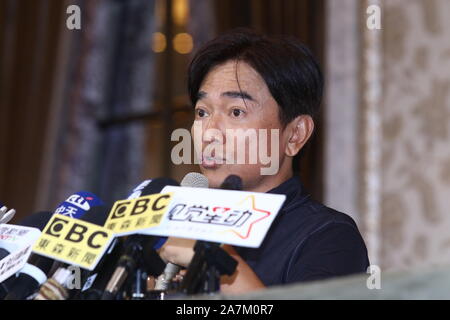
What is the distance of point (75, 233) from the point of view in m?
1.08

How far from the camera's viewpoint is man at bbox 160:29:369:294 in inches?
57.4

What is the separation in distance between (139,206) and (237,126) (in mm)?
523

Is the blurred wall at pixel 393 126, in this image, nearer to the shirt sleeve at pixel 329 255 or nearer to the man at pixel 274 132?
the man at pixel 274 132

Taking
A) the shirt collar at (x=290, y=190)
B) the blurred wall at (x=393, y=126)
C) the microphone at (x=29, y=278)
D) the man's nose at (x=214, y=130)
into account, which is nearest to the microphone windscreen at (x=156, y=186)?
the microphone at (x=29, y=278)

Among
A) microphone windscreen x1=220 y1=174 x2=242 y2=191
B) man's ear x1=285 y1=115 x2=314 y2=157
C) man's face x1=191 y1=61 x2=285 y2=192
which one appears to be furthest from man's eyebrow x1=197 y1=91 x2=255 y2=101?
microphone windscreen x1=220 y1=174 x2=242 y2=191

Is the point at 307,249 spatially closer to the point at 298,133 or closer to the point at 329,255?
the point at 329,255

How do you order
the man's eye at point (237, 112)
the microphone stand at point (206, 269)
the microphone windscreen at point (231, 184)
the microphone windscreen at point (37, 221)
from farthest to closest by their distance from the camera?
1. the man's eye at point (237, 112)
2. the microphone windscreen at point (37, 221)
3. the microphone windscreen at point (231, 184)
4. the microphone stand at point (206, 269)

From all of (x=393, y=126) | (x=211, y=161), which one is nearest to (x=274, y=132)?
(x=211, y=161)

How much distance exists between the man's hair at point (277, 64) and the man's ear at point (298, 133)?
0.01m

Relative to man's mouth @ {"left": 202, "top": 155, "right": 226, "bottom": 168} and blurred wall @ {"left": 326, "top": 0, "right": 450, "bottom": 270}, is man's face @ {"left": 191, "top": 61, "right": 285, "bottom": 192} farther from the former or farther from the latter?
blurred wall @ {"left": 326, "top": 0, "right": 450, "bottom": 270}

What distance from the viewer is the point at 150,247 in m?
1.10

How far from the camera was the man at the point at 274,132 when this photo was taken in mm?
1457

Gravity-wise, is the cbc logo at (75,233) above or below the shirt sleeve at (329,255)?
above

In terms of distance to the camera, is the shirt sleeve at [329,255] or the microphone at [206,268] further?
the shirt sleeve at [329,255]
